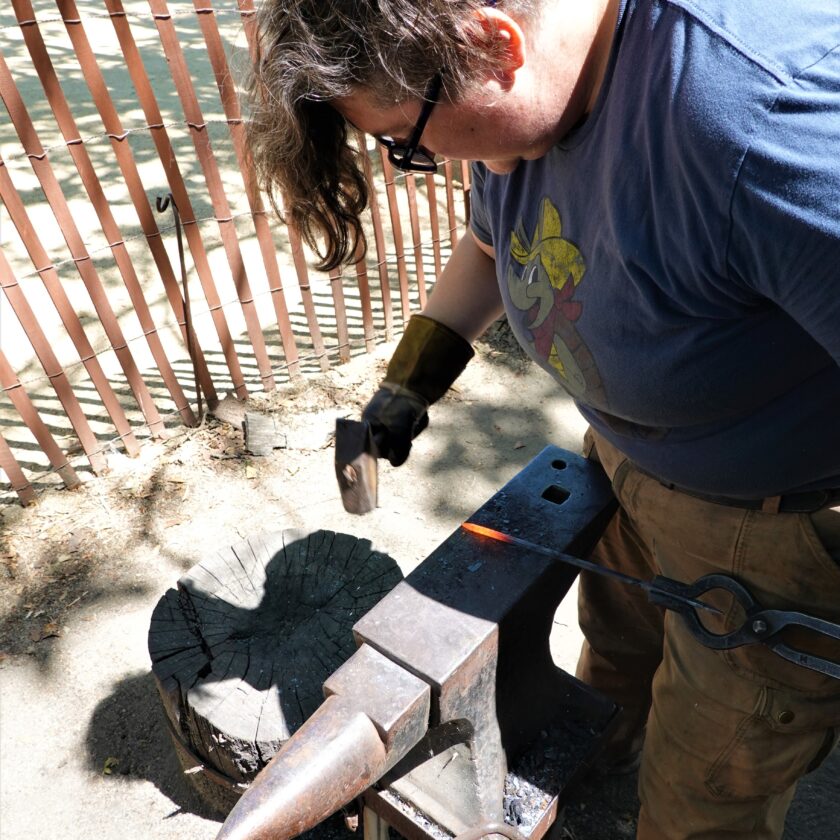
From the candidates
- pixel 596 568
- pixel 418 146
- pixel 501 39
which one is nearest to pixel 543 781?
pixel 596 568

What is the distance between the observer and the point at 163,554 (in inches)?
114

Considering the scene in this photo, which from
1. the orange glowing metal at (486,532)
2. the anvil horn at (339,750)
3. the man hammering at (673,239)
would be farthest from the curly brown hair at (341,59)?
the anvil horn at (339,750)

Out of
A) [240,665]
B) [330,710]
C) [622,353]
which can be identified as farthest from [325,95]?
[240,665]

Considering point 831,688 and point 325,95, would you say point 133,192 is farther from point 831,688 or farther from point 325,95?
point 831,688

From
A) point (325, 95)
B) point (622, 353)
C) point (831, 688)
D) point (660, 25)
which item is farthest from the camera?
point (831, 688)

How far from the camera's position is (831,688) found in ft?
4.23

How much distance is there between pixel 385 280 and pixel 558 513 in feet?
7.56

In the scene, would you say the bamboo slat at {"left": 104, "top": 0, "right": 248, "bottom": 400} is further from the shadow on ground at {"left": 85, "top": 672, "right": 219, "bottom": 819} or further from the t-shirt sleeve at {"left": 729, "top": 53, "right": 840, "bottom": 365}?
the t-shirt sleeve at {"left": 729, "top": 53, "right": 840, "bottom": 365}

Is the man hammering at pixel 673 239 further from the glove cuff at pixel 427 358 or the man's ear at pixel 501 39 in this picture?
the glove cuff at pixel 427 358

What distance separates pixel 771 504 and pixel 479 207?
0.73m

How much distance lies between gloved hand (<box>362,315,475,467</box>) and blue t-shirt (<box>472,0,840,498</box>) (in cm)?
34

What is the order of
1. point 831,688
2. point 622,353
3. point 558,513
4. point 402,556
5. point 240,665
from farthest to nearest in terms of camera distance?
point 402,556
point 240,665
point 558,513
point 831,688
point 622,353

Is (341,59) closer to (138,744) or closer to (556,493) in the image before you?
(556,493)

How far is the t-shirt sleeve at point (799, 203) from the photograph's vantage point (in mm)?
800
